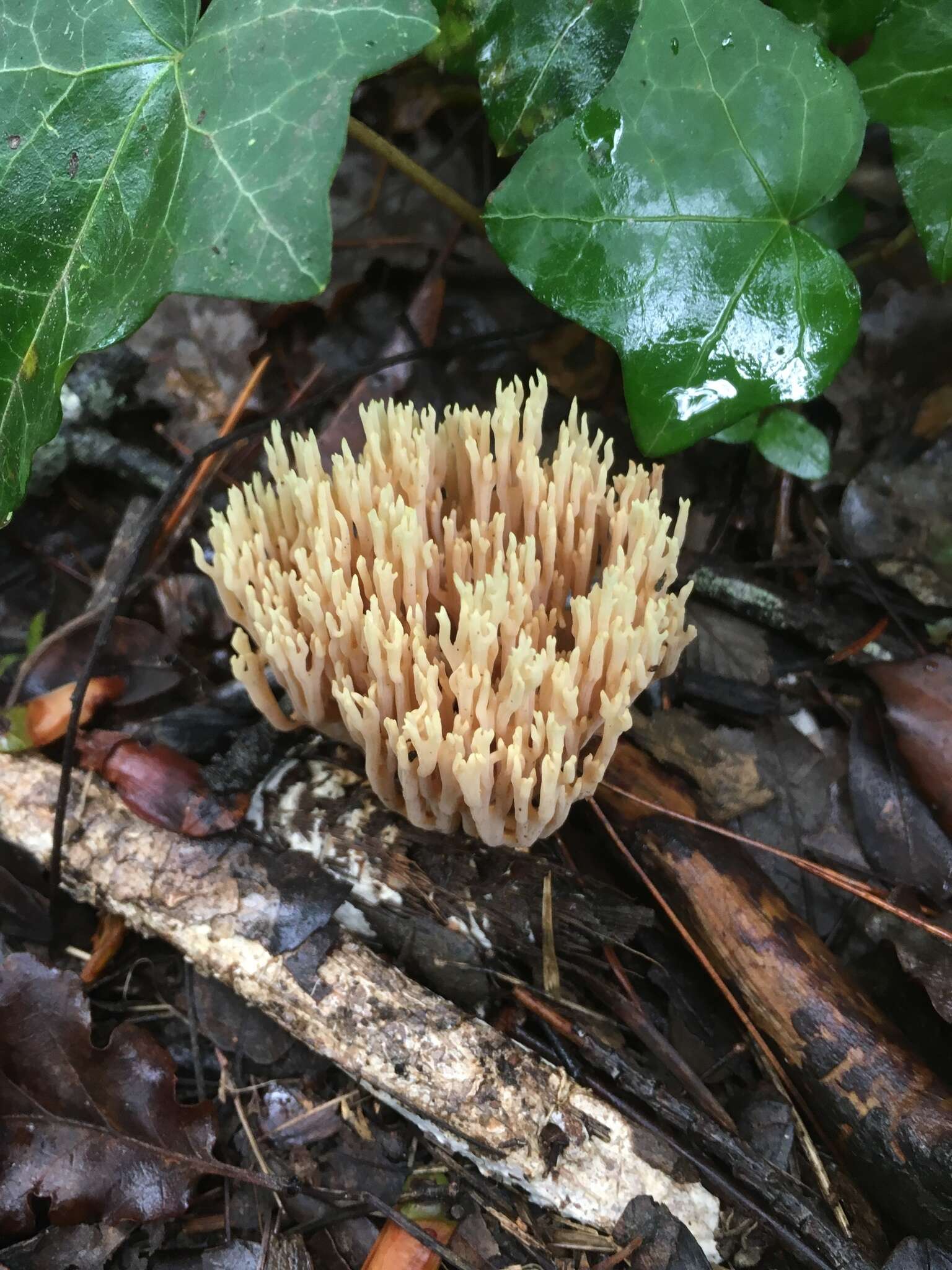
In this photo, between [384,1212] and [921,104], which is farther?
[921,104]

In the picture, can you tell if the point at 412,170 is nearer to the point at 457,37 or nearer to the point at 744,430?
the point at 457,37

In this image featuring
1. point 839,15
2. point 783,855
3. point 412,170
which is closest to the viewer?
point 839,15

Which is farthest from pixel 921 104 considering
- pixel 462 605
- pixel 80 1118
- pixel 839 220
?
pixel 80 1118

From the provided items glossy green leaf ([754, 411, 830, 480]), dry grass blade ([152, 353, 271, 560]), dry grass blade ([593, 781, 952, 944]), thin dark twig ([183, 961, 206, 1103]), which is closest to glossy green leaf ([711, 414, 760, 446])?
glossy green leaf ([754, 411, 830, 480])

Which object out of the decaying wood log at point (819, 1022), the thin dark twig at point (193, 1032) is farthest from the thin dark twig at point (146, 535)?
the decaying wood log at point (819, 1022)

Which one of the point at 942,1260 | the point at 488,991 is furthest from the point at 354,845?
the point at 942,1260

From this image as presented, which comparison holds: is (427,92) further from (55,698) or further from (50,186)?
(55,698)

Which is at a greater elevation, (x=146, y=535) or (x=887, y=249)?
(x=887, y=249)
